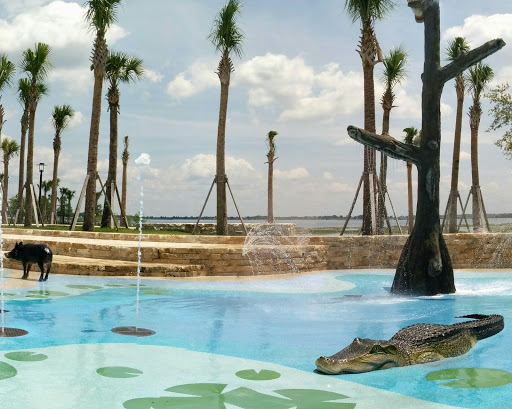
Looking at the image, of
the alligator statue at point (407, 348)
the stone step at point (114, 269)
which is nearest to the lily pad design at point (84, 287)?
the stone step at point (114, 269)

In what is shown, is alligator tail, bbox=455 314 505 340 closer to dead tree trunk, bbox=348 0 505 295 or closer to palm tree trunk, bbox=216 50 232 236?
dead tree trunk, bbox=348 0 505 295

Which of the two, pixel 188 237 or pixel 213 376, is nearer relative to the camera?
pixel 213 376

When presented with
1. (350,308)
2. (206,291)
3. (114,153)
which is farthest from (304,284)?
(114,153)

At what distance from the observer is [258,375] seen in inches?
218

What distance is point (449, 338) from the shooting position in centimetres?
641

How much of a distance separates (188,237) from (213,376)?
532 inches

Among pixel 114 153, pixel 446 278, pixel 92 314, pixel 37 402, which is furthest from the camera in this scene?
pixel 114 153

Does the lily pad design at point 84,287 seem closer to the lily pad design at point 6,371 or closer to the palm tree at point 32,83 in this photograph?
the lily pad design at point 6,371

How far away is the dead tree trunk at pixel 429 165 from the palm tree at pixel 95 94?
538 inches

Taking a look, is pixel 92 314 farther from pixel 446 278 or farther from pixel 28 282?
pixel 446 278

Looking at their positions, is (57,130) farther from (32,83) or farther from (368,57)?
(368,57)

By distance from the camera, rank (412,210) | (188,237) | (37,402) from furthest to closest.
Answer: (412,210) → (188,237) → (37,402)

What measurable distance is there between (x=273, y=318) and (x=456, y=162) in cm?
2065

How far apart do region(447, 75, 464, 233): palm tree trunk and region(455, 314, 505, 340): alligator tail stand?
18900 mm
